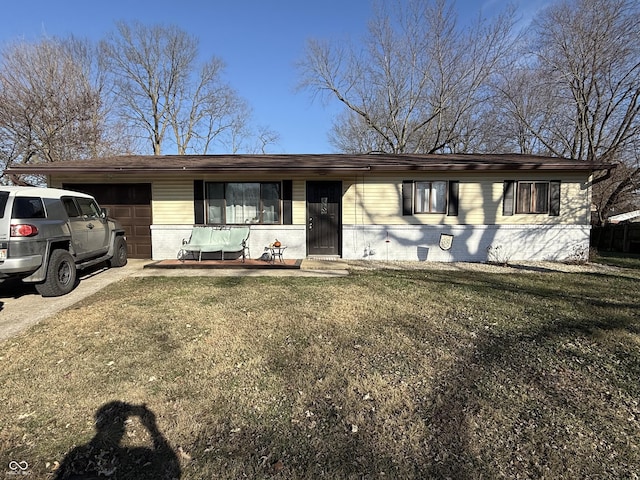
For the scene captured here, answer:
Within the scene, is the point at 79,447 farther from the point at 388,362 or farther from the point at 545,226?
the point at 545,226

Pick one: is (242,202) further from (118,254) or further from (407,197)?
(407,197)

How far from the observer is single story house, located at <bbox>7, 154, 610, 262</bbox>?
30.9ft

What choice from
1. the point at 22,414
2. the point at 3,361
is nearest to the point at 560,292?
the point at 22,414

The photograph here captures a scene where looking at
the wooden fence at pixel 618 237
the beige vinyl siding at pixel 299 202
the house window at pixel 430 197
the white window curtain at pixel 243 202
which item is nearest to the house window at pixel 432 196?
the house window at pixel 430 197

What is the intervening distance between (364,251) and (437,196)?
2636 mm

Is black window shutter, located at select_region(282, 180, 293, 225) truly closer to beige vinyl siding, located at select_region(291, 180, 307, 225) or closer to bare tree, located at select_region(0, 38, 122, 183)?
beige vinyl siding, located at select_region(291, 180, 307, 225)

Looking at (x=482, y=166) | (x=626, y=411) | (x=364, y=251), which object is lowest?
(x=626, y=411)

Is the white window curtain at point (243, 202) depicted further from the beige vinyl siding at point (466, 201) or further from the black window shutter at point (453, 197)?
the black window shutter at point (453, 197)

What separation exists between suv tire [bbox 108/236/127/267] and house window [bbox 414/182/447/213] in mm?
7941

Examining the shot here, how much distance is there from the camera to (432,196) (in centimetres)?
954

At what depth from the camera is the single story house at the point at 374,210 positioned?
9.43 meters

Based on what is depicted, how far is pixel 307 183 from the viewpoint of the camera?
9.62 metres

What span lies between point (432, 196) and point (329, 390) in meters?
7.92

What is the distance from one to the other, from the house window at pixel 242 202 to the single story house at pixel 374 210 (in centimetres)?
3
